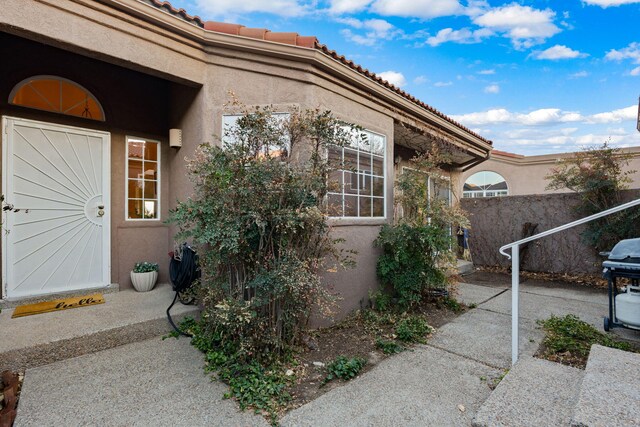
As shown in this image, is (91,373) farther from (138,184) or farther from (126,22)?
(126,22)

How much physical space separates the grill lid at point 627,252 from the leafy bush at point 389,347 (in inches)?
112

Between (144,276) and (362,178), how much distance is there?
12.7ft

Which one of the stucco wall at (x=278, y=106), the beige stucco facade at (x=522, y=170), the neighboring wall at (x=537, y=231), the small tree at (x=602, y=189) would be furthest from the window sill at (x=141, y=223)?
the beige stucco facade at (x=522, y=170)

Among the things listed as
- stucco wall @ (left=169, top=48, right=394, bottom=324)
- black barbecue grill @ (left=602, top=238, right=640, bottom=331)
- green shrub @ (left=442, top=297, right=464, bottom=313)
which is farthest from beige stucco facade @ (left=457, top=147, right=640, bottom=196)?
stucco wall @ (left=169, top=48, right=394, bottom=324)

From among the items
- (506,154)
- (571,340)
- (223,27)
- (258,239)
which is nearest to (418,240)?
(571,340)

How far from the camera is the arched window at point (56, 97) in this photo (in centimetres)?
423

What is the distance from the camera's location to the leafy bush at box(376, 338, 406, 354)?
3.75 metres

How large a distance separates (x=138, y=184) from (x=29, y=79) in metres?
1.92

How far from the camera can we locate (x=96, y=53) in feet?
11.7

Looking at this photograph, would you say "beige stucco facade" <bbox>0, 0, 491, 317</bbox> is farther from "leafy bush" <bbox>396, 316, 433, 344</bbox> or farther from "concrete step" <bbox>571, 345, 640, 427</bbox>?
"concrete step" <bbox>571, 345, 640, 427</bbox>

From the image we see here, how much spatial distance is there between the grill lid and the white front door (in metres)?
7.07

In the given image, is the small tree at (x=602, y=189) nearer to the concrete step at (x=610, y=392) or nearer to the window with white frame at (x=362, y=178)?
the window with white frame at (x=362, y=178)

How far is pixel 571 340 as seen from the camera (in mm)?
3943

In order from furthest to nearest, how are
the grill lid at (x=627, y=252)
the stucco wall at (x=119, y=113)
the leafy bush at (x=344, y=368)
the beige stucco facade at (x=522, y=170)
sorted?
1. the beige stucco facade at (x=522, y=170)
2. the stucco wall at (x=119, y=113)
3. the grill lid at (x=627, y=252)
4. the leafy bush at (x=344, y=368)
